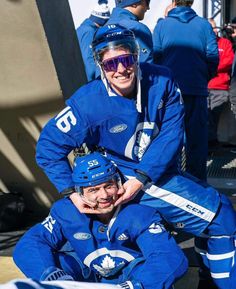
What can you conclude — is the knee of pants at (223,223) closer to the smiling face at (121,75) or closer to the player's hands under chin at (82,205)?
the player's hands under chin at (82,205)

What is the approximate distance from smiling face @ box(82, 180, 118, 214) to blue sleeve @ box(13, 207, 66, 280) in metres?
0.29

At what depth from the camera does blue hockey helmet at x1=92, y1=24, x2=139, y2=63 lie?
9.85ft

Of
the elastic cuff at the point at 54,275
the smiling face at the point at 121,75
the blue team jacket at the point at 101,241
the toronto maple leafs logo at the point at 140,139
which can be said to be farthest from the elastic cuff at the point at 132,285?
the smiling face at the point at 121,75

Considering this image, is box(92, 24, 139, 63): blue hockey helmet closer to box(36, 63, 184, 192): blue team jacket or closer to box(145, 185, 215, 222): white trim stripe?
box(36, 63, 184, 192): blue team jacket

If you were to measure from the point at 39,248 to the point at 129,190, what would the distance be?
58 centimetres

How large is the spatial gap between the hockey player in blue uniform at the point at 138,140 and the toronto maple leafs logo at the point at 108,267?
330 mm

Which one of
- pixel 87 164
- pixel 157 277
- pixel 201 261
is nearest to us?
pixel 157 277

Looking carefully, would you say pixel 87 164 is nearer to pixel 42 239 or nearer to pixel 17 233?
pixel 42 239

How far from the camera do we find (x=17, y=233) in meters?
4.78

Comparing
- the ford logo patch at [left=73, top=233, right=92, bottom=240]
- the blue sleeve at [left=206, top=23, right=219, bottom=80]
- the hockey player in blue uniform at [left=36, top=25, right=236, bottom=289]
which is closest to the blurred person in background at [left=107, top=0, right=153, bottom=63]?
the blue sleeve at [left=206, top=23, right=219, bottom=80]

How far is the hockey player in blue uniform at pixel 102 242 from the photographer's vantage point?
2.88 metres

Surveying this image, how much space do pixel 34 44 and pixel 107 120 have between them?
1349mm

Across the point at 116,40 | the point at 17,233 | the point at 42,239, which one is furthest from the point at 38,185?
the point at 116,40

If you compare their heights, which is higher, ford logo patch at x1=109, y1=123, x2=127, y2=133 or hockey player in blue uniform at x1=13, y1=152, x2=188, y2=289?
ford logo patch at x1=109, y1=123, x2=127, y2=133
